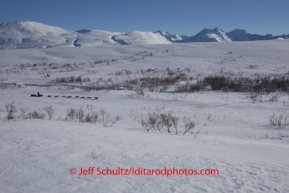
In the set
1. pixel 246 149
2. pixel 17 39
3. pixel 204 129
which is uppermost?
pixel 17 39

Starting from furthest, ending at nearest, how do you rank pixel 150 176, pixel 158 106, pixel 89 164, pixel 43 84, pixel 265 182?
pixel 43 84 → pixel 158 106 → pixel 89 164 → pixel 150 176 → pixel 265 182

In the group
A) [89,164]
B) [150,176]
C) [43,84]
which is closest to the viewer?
[150,176]

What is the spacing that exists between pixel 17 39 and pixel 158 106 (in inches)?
6823

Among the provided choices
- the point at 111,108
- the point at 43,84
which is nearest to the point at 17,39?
the point at 43,84

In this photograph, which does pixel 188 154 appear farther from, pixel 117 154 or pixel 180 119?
pixel 180 119

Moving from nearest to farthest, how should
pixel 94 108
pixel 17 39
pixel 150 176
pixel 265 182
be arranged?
pixel 265 182 < pixel 150 176 < pixel 94 108 < pixel 17 39

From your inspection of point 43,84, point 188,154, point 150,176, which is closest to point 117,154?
point 150,176

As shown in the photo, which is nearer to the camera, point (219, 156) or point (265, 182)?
point (265, 182)

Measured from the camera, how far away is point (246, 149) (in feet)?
10.9

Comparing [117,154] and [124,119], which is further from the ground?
[117,154]

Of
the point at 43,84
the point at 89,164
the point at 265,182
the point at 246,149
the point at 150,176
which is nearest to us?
the point at 265,182

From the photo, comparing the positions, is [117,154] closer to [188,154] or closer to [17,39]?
[188,154]

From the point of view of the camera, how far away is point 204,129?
235 inches

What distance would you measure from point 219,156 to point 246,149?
89 centimetres
